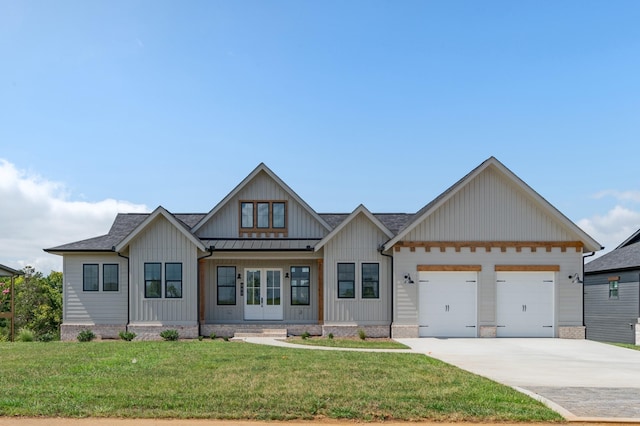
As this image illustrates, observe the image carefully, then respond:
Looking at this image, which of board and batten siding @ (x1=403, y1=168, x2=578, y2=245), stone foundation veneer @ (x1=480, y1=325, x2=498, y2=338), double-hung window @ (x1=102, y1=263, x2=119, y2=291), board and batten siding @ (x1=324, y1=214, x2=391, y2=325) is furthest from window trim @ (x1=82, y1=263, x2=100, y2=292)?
stone foundation veneer @ (x1=480, y1=325, x2=498, y2=338)

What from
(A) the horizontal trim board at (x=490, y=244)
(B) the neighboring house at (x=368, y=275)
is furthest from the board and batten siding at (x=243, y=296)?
(A) the horizontal trim board at (x=490, y=244)

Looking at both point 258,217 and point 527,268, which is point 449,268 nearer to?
point 527,268

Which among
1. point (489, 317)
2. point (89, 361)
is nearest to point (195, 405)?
point (89, 361)

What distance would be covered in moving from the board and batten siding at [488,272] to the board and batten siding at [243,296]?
3892 millimetres

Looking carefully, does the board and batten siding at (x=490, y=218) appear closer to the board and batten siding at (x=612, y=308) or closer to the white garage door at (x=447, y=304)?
the white garage door at (x=447, y=304)

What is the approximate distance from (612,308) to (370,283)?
14.6 meters

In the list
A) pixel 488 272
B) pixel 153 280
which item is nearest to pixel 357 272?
pixel 488 272

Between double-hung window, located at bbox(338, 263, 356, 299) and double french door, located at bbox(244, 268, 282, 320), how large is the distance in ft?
9.71

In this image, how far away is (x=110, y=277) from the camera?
20.3 metres

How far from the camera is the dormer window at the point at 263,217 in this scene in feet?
70.9

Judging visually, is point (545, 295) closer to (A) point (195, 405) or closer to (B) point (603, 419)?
(B) point (603, 419)

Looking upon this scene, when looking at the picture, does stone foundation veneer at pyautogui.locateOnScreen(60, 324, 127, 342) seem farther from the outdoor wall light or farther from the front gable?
the outdoor wall light

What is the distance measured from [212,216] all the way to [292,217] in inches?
140

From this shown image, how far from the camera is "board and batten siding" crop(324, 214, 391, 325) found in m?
19.5
